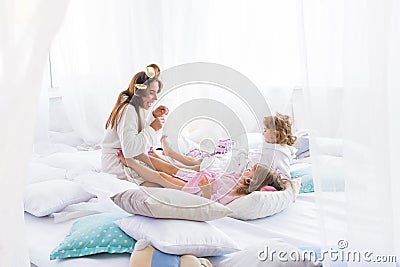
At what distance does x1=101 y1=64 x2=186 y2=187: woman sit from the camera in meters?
1.86

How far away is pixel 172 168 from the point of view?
189 centimetres

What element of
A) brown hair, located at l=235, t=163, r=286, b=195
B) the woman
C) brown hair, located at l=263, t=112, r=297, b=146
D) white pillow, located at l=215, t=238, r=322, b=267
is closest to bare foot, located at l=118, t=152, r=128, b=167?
the woman

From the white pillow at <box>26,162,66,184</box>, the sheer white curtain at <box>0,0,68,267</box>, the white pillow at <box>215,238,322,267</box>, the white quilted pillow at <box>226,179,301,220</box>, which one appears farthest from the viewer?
the white pillow at <box>26,162,66,184</box>

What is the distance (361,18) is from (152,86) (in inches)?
41.1

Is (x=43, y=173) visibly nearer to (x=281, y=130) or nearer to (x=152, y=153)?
(x=152, y=153)

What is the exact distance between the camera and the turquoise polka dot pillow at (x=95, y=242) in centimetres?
133

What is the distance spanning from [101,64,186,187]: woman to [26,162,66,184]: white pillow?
0.63 feet

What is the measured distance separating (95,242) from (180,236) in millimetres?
236

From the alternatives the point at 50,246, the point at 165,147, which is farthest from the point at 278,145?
the point at 50,246

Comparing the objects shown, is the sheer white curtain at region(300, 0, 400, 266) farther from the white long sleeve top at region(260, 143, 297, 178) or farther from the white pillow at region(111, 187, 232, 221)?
the white long sleeve top at region(260, 143, 297, 178)

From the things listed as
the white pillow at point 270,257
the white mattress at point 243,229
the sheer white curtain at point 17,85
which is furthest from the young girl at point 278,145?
the sheer white curtain at point 17,85

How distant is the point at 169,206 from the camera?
1.37 m

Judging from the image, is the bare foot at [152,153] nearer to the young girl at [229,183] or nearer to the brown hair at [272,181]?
the young girl at [229,183]

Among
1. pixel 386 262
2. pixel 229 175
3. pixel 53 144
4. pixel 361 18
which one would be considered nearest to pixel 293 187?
pixel 229 175
